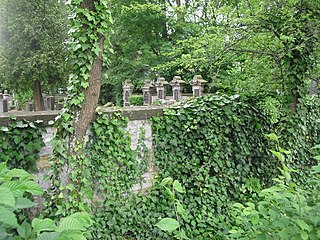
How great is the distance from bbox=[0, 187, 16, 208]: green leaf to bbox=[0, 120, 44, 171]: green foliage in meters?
2.67

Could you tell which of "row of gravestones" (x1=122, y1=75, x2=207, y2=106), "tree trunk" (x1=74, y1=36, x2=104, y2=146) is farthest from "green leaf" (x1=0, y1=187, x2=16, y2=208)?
"row of gravestones" (x1=122, y1=75, x2=207, y2=106)

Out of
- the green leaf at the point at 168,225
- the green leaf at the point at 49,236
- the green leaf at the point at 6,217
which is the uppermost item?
the green leaf at the point at 6,217

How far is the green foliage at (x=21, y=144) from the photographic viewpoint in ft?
11.0

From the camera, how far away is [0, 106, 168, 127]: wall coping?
135 inches

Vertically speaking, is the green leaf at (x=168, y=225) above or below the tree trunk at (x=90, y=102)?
below

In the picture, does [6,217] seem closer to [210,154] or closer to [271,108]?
[210,154]

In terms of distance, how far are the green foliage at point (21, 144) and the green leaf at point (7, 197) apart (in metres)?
2.67

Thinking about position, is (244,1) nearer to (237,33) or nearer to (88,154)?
(237,33)

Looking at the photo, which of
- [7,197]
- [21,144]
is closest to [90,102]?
[21,144]

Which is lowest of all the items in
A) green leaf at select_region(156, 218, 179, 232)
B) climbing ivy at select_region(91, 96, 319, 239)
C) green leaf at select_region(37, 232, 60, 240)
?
climbing ivy at select_region(91, 96, 319, 239)

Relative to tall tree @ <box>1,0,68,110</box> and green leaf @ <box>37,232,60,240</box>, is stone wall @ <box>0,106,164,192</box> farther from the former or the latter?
tall tree @ <box>1,0,68,110</box>

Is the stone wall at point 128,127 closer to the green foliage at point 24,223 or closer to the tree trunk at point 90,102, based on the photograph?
the tree trunk at point 90,102

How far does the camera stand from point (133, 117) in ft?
13.8

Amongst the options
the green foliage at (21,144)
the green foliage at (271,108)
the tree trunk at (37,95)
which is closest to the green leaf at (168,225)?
the green foliage at (21,144)
